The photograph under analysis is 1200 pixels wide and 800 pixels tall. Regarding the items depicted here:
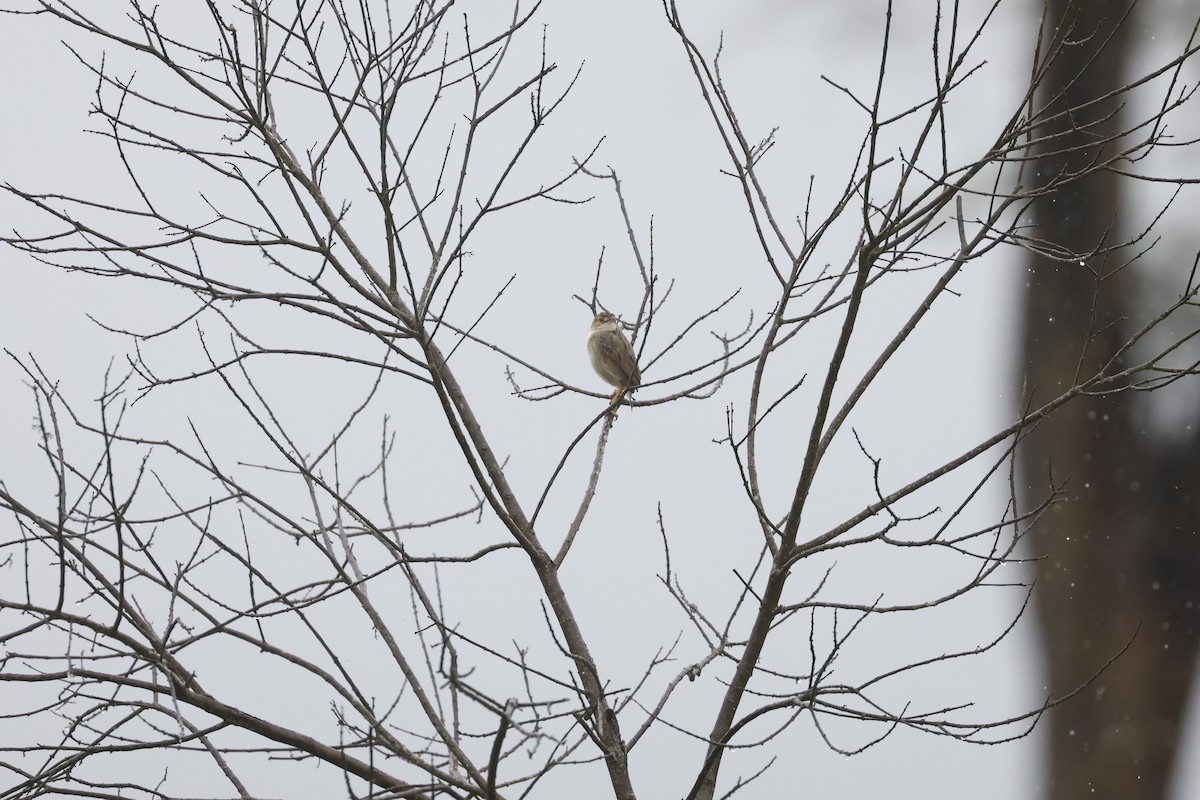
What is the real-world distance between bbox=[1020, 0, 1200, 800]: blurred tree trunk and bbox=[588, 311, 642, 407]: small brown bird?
3.68ft

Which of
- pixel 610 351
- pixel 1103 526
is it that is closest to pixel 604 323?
pixel 610 351

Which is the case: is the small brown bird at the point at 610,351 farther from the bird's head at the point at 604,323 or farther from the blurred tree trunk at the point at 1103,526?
the blurred tree trunk at the point at 1103,526

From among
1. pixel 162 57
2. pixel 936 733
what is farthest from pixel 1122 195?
pixel 162 57

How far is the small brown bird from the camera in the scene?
9.55ft

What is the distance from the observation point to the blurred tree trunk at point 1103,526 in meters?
2.11

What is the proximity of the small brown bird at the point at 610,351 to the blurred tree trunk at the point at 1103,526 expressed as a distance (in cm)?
112

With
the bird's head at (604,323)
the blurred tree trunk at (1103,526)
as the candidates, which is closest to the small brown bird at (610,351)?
the bird's head at (604,323)

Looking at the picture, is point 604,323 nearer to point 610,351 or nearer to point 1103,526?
point 610,351

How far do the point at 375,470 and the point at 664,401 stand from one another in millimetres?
883

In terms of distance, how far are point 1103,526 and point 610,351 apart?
4.66 ft

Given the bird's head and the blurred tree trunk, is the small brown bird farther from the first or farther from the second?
the blurred tree trunk

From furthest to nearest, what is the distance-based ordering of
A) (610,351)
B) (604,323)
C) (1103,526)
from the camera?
(604,323) → (610,351) → (1103,526)

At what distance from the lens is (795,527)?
5.88 feet

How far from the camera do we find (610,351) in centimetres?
295
